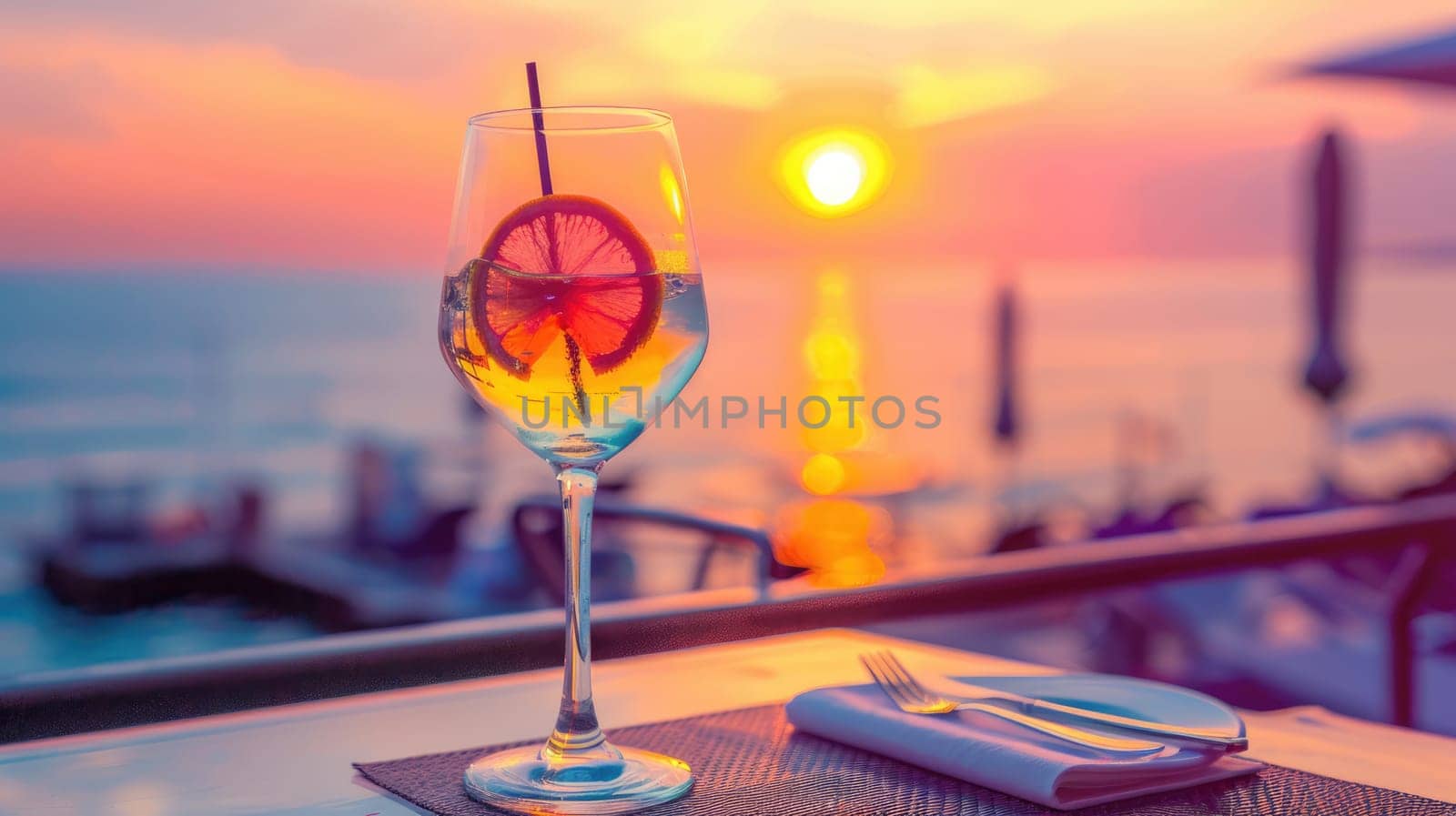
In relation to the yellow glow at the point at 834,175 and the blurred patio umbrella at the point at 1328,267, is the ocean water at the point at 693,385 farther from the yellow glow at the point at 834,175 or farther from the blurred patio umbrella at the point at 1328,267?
the yellow glow at the point at 834,175

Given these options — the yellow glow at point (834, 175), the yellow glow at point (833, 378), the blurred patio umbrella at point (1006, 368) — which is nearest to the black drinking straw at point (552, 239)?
the yellow glow at point (833, 378)

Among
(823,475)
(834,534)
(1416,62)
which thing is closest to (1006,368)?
(834,534)

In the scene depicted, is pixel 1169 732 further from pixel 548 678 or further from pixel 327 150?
pixel 327 150

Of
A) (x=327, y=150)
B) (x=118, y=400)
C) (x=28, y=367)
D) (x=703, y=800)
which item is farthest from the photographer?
(x=28, y=367)

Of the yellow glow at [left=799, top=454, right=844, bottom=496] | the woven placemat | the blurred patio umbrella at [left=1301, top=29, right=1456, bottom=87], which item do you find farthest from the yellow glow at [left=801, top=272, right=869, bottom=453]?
the woven placemat

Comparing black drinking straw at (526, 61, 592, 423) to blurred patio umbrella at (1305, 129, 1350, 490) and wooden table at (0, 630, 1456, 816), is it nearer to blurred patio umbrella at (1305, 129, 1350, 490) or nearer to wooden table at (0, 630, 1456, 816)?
wooden table at (0, 630, 1456, 816)

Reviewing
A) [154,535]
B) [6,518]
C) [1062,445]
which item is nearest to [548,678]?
[154,535]

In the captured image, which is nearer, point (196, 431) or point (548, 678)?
point (548, 678)

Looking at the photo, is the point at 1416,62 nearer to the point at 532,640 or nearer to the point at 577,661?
the point at 532,640
